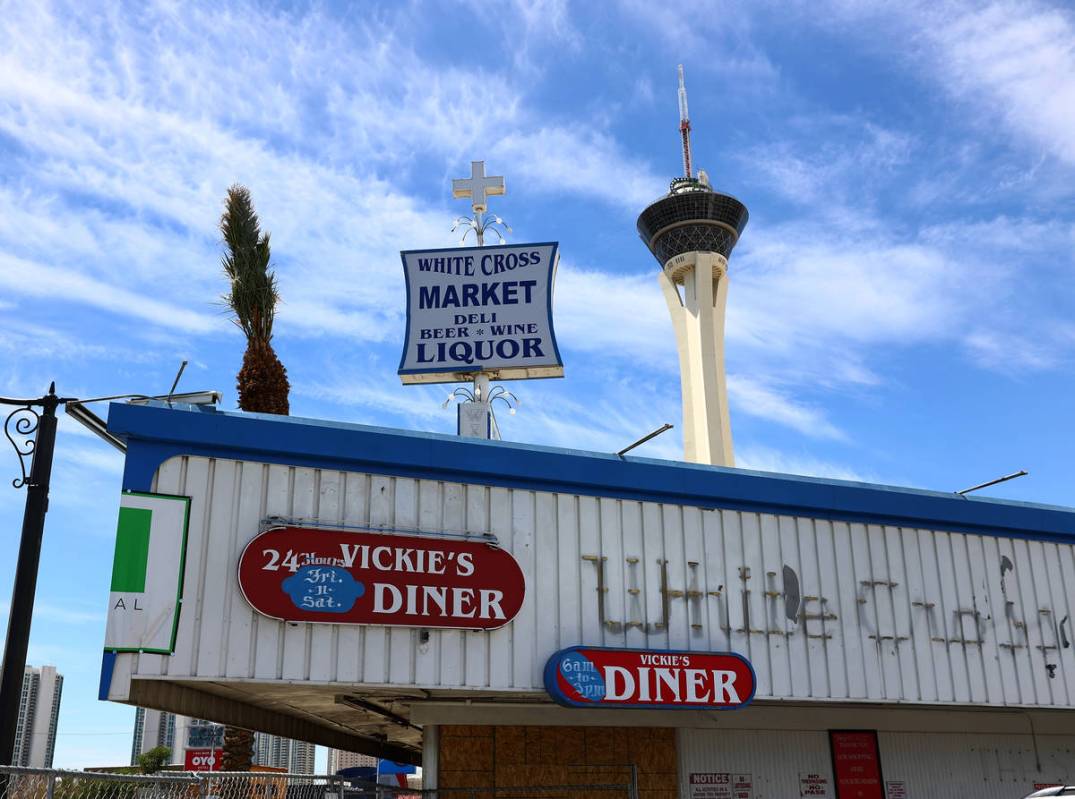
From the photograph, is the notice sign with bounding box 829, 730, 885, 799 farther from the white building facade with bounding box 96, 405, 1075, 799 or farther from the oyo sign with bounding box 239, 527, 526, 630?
the oyo sign with bounding box 239, 527, 526, 630

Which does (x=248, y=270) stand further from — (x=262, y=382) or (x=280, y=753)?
(x=280, y=753)

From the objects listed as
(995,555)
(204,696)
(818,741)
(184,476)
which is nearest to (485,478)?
(184,476)

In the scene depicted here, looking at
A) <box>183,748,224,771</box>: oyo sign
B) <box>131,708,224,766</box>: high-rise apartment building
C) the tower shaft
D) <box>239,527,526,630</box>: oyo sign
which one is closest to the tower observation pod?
the tower shaft

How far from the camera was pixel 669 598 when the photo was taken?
1594 centimetres

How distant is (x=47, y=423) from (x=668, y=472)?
8.98 m

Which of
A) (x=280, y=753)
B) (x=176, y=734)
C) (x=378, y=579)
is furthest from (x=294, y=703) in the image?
(x=280, y=753)

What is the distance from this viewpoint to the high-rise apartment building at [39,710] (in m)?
96.0

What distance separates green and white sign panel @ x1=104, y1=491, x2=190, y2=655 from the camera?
1329 cm

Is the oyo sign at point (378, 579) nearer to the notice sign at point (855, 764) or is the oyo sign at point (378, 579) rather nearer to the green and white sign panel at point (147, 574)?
→ the green and white sign panel at point (147, 574)

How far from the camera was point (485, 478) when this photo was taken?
15664 millimetres

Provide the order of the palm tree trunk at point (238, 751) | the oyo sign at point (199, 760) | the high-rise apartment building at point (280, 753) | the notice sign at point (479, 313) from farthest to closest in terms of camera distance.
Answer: the high-rise apartment building at point (280, 753)
the oyo sign at point (199, 760)
the palm tree trunk at point (238, 751)
the notice sign at point (479, 313)

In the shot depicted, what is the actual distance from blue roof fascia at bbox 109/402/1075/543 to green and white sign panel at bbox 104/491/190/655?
412 millimetres

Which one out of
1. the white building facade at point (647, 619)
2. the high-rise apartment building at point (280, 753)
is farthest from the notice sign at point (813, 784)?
the high-rise apartment building at point (280, 753)

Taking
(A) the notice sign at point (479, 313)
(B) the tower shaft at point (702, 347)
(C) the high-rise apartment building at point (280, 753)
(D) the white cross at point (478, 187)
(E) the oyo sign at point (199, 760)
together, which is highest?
(B) the tower shaft at point (702, 347)
